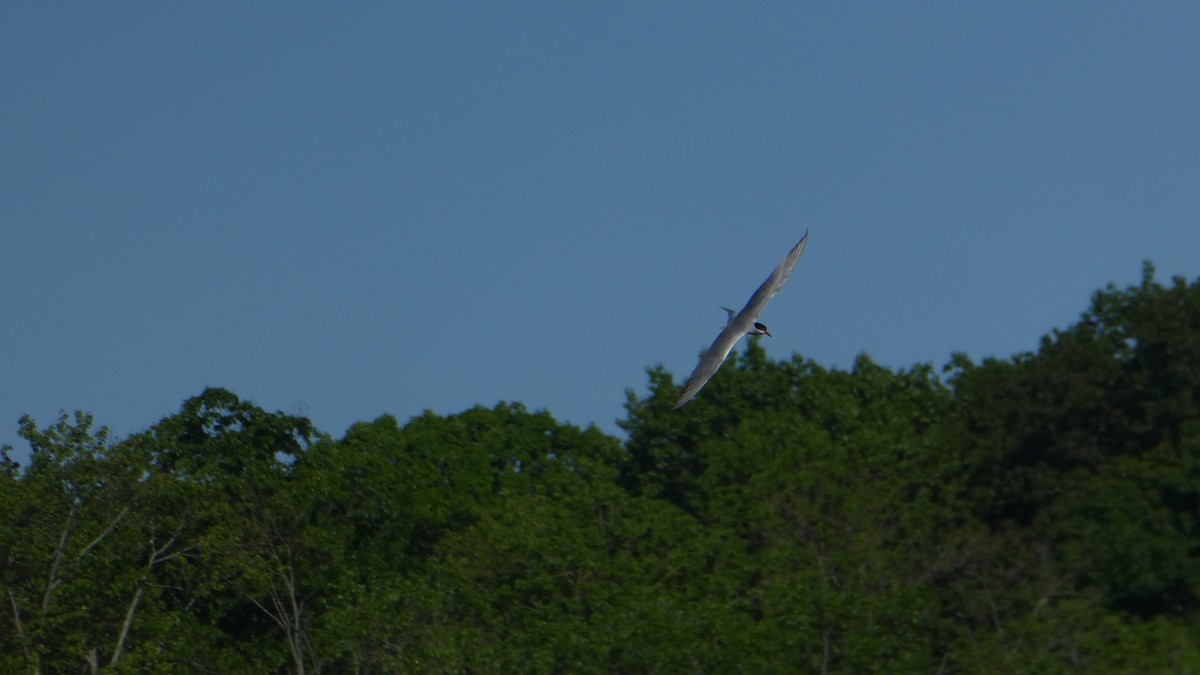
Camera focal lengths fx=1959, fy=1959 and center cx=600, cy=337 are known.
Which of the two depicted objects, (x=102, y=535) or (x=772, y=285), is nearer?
(x=772, y=285)

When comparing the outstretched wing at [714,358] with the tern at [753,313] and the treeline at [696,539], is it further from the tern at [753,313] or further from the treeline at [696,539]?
the treeline at [696,539]

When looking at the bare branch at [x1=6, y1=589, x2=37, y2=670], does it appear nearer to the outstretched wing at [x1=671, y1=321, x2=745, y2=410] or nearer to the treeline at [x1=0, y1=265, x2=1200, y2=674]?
the treeline at [x1=0, y1=265, x2=1200, y2=674]

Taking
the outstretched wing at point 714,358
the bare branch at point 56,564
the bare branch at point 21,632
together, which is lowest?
the outstretched wing at point 714,358

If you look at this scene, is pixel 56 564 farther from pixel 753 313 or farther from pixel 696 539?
Result: pixel 753 313

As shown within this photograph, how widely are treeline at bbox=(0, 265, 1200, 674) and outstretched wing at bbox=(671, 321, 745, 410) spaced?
8.52 metres

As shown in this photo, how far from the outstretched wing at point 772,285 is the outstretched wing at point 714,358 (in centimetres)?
23

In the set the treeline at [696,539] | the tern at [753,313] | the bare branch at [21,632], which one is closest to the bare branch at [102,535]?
the treeline at [696,539]

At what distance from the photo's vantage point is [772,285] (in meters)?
23.7

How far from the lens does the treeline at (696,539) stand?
32.0 metres

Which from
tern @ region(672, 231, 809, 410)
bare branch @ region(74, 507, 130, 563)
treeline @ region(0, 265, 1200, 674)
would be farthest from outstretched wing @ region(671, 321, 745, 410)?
bare branch @ region(74, 507, 130, 563)

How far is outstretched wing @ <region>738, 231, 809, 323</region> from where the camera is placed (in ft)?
77.7

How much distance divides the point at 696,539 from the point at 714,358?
16.5 meters

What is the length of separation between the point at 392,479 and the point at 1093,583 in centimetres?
1546

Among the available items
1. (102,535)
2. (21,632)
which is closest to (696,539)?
(102,535)
